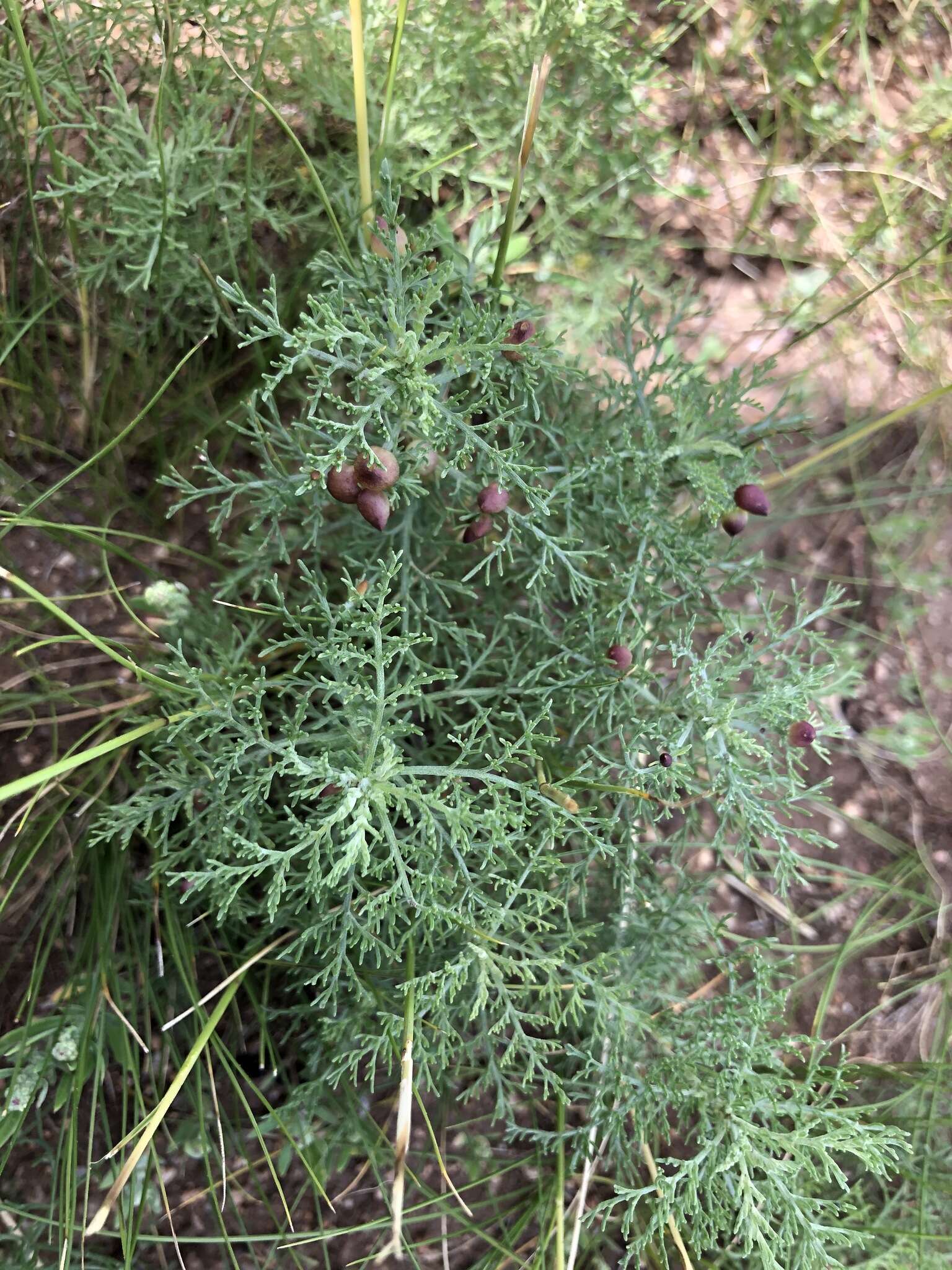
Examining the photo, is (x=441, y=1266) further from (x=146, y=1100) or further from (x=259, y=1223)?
(x=146, y=1100)

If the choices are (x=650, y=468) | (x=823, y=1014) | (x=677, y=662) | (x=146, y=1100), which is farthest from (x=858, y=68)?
(x=146, y=1100)

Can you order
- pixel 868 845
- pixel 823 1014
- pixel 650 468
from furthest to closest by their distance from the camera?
1. pixel 868 845
2. pixel 823 1014
3. pixel 650 468

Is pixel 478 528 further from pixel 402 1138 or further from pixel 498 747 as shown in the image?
pixel 402 1138

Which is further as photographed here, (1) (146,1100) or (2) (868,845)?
(2) (868,845)

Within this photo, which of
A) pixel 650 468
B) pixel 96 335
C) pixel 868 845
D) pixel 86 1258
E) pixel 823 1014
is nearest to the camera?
pixel 650 468

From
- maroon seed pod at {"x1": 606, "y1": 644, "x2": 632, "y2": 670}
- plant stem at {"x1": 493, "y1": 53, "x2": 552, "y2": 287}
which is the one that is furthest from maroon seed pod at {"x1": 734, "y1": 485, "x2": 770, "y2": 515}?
plant stem at {"x1": 493, "y1": 53, "x2": 552, "y2": 287}

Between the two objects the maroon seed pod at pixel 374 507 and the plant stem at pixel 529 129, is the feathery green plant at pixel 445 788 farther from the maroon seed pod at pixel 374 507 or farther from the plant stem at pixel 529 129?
the plant stem at pixel 529 129
